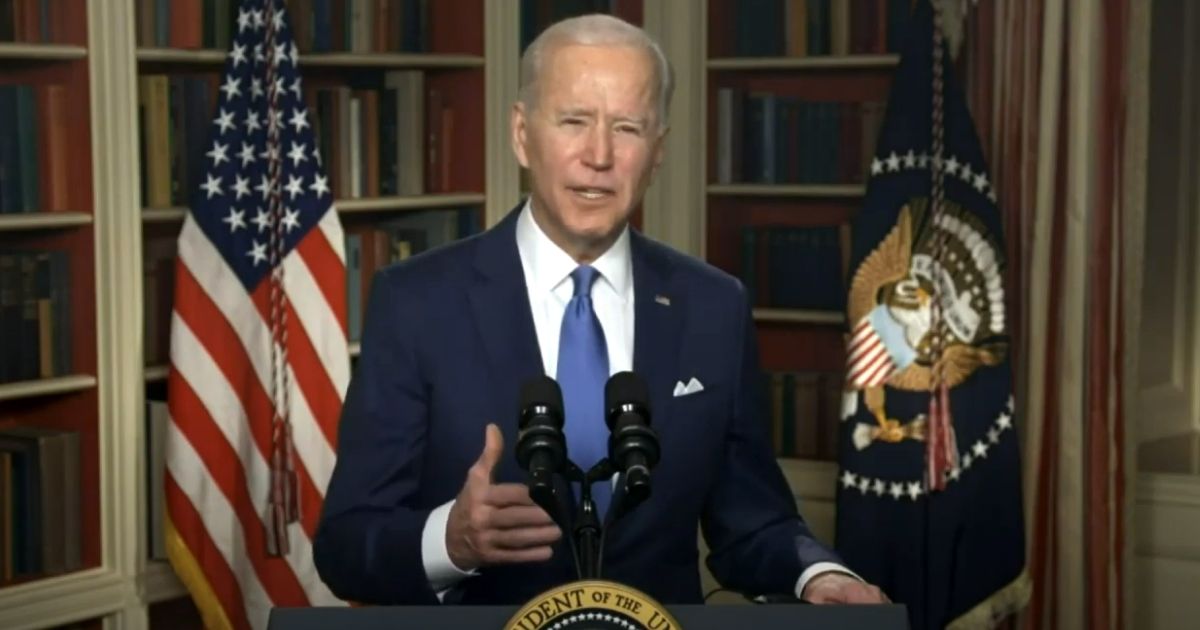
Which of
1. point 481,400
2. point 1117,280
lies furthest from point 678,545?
point 1117,280

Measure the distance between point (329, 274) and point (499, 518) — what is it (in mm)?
2515

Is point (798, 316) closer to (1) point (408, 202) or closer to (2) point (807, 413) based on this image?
(2) point (807, 413)

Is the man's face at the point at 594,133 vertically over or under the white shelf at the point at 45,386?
over

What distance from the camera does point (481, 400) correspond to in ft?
7.18

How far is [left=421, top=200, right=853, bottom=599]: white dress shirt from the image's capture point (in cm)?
223

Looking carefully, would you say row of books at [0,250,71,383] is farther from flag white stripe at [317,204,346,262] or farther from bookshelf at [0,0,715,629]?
flag white stripe at [317,204,346,262]

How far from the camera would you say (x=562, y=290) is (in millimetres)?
2250

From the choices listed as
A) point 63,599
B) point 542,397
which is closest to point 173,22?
point 63,599

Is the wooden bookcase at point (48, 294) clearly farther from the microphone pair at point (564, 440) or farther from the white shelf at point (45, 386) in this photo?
the microphone pair at point (564, 440)

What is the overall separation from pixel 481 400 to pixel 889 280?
8.11 ft

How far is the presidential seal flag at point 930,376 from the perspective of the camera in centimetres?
440

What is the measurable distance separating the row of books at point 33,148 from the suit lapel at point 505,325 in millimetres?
1947

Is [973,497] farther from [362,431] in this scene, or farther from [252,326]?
[362,431]

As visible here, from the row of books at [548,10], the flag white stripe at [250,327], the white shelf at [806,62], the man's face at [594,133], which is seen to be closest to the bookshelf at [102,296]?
the flag white stripe at [250,327]
